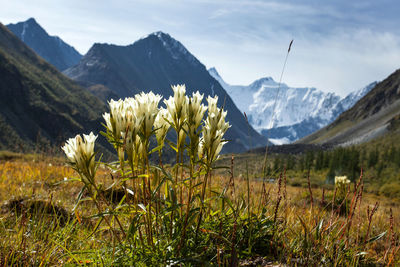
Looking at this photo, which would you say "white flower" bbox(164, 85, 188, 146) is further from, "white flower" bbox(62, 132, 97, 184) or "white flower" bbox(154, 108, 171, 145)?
"white flower" bbox(62, 132, 97, 184)

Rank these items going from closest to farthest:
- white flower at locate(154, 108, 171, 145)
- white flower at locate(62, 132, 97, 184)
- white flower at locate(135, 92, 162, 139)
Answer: white flower at locate(62, 132, 97, 184) < white flower at locate(135, 92, 162, 139) < white flower at locate(154, 108, 171, 145)

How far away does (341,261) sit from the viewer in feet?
9.38

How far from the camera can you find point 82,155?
2238mm

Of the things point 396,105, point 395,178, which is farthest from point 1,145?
point 396,105

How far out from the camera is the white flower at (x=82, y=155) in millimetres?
2215

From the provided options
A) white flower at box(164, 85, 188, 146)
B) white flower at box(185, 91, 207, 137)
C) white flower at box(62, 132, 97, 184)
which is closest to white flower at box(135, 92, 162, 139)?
white flower at box(164, 85, 188, 146)

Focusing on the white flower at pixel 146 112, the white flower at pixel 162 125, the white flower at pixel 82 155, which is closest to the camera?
the white flower at pixel 82 155

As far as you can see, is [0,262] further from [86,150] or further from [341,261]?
[341,261]

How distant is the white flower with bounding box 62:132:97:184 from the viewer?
2215 millimetres

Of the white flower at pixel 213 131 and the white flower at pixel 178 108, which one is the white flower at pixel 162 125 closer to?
the white flower at pixel 178 108

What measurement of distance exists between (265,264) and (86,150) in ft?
7.12

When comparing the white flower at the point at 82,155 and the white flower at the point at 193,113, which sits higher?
the white flower at the point at 193,113

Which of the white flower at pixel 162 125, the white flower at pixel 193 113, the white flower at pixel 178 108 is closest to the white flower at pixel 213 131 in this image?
the white flower at pixel 193 113

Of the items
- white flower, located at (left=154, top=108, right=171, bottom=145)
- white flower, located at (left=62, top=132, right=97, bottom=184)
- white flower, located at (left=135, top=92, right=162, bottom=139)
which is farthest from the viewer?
white flower, located at (left=154, top=108, right=171, bottom=145)
